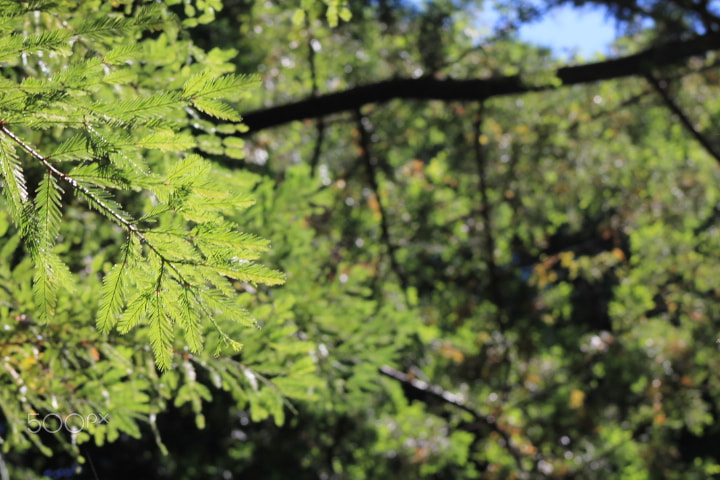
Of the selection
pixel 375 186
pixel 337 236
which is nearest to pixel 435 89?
pixel 375 186

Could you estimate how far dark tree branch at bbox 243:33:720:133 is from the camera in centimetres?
409

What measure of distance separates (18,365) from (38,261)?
1.20 m

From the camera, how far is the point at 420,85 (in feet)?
13.9

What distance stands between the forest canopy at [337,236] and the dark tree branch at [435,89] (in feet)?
0.07

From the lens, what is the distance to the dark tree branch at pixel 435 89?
13.4 feet

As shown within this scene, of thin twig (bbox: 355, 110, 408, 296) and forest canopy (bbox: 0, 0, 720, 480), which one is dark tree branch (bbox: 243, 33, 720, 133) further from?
thin twig (bbox: 355, 110, 408, 296)

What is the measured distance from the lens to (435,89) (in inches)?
166

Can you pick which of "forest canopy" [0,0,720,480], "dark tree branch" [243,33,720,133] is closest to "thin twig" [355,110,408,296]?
"forest canopy" [0,0,720,480]

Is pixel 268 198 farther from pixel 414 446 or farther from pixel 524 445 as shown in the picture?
pixel 524 445

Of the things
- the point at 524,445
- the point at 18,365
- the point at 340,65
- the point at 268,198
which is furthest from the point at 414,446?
the point at 18,365

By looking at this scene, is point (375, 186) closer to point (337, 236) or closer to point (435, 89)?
point (435, 89)

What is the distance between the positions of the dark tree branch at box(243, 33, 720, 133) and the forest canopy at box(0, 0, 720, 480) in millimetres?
23

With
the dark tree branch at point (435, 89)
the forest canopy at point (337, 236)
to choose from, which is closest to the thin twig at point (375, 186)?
the forest canopy at point (337, 236)

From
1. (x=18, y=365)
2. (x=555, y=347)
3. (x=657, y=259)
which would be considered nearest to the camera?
(x=18, y=365)
